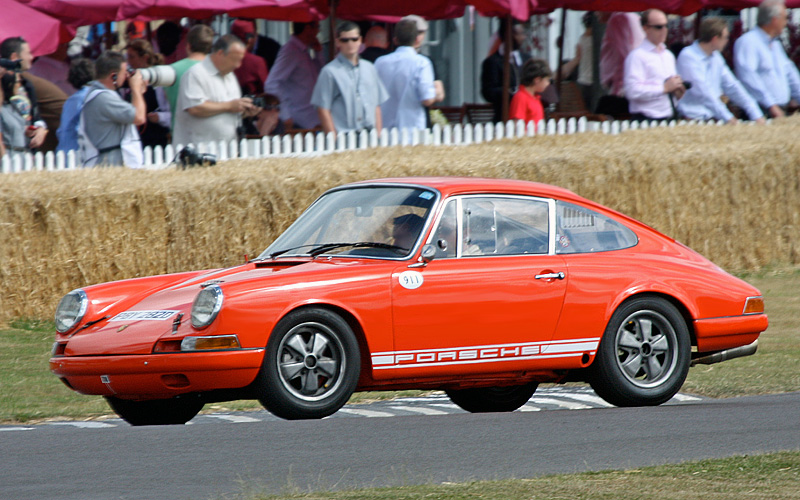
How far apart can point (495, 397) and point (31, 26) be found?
9432 millimetres

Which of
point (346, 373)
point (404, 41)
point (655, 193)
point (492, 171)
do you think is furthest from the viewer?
point (404, 41)

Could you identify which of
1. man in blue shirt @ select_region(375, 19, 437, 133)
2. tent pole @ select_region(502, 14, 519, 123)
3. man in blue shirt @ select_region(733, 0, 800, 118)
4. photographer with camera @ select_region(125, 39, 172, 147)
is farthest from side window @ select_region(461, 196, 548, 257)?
man in blue shirt @ select_region(733, 0, 800, 118)

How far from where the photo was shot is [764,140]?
1568 cm

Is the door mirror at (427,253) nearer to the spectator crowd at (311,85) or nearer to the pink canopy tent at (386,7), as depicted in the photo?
the spectator crowd at (311,85)

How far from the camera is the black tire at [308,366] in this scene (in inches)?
271

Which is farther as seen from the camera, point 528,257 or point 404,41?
point 404,41

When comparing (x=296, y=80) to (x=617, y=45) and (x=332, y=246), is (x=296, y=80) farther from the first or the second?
(x=332, y=246)

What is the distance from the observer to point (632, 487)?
5.44 meters

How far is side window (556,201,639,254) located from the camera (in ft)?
26.2

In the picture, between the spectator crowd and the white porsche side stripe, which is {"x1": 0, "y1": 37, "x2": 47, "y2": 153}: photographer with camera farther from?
the white porsche side stripe

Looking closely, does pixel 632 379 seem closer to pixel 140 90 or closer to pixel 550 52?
pixel 140 90

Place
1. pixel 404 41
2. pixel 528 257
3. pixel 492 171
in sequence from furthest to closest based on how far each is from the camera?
pixel 404 41 → pixel 492 171 → pixel 528 257

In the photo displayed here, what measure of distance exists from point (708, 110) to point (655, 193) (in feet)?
13.5

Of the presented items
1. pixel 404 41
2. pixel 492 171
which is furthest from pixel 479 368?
pixel 404 41
